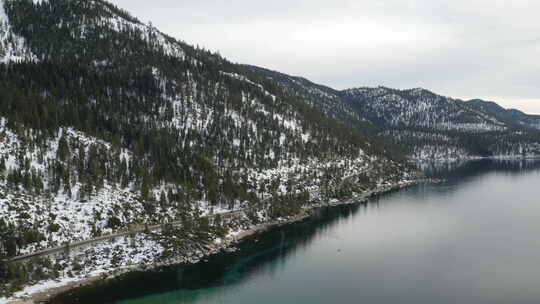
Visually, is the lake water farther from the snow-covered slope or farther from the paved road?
the snow-covered slope

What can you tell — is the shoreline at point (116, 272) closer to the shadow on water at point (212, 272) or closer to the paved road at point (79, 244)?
the shadow on water at point (212, 272)

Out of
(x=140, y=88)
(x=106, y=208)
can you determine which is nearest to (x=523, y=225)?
(x=106, y=208)

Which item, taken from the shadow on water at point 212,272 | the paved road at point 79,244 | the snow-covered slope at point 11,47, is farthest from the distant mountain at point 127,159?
the shadow on water at point 212,272

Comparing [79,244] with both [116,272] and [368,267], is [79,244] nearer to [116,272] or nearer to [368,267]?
[116,272]

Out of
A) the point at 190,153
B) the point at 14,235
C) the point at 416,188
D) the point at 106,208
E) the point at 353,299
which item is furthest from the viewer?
the point at 416,188

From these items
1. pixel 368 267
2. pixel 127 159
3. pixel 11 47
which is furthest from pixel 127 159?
pixel 11 47

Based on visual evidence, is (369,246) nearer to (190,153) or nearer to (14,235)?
(190,153)
